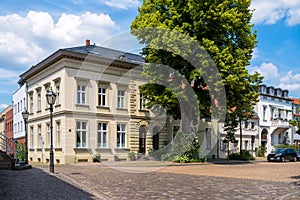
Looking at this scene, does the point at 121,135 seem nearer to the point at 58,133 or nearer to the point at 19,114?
the point at 58,133

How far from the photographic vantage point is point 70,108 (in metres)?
30.1

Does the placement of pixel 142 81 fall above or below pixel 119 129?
above

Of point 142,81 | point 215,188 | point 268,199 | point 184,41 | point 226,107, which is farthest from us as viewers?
point 142,81

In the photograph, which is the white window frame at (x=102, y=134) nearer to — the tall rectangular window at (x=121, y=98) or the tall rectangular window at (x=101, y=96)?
the tall rectangular window at (x=101, y=96)

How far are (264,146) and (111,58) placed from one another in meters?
29.2

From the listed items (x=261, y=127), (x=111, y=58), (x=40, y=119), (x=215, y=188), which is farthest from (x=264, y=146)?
(x=215, y=188)

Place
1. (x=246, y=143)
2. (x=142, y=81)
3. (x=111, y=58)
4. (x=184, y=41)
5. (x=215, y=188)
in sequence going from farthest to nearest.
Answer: (x=246, y=143) < (x=142, y=81) < (x=111, y=58) < (x=184, y=41) < (x=215, y=188)

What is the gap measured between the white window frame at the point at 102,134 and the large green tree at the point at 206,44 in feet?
22.0

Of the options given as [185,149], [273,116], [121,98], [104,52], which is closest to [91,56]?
[104,52]

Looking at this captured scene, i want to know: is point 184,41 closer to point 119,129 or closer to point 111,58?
point 111,58

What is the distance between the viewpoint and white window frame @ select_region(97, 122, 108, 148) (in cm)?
3183

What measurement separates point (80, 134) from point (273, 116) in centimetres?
3332

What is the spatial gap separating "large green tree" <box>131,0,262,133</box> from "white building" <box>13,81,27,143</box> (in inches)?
910

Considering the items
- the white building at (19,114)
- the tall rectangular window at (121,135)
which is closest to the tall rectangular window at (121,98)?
the tall rectangular window at (121,135)
